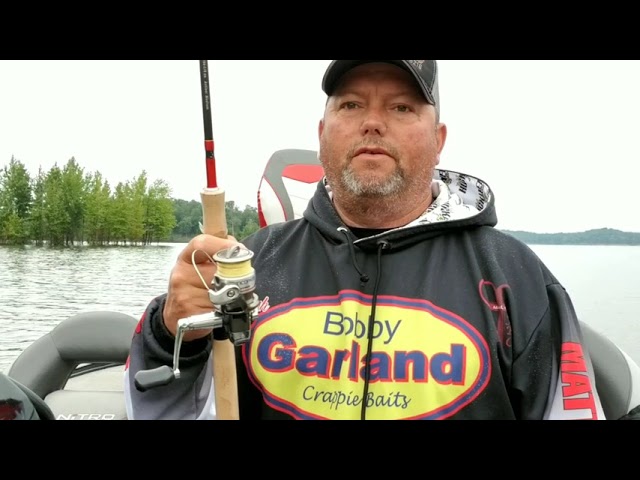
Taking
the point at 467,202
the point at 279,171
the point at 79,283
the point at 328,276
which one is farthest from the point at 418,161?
the point at 79,283

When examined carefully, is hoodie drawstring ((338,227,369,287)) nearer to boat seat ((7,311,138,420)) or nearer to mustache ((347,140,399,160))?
mustache ((347,140,399,160))

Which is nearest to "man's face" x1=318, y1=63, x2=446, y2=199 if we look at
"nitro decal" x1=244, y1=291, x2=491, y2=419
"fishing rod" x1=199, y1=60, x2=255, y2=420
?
"nitro decal" x1=244, y1=291, x2=491, y2=419

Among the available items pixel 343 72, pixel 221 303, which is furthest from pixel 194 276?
pixel 343 72

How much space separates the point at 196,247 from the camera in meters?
1.56

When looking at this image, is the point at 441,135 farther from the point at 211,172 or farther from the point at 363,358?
the point at 211,172

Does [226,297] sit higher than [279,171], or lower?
lower

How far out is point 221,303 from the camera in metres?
1.43

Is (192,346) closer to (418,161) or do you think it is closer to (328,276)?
(328,276)

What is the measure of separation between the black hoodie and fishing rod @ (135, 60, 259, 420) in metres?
0.26

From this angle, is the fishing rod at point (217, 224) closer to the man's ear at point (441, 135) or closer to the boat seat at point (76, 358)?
the man's ear at point (441, 135)

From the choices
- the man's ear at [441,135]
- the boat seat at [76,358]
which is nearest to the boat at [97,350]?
the boat seat at [76,358]

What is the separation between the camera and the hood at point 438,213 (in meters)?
2.20

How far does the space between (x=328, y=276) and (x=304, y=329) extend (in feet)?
0.82

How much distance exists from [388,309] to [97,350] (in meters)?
1.87
